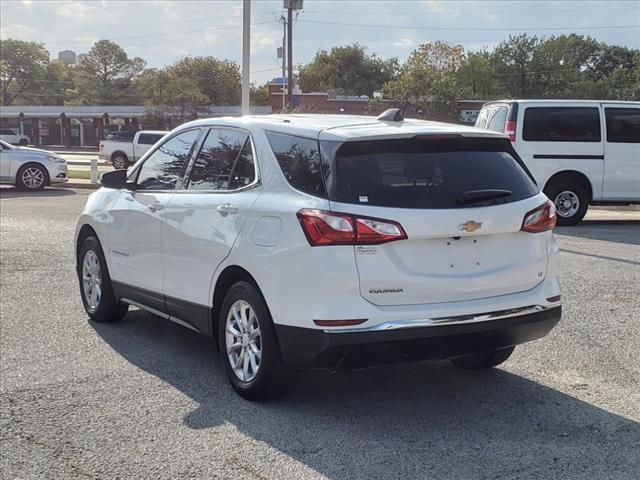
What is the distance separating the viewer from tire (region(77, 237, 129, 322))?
6531 millimetres

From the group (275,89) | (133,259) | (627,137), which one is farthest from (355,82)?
(133,259)

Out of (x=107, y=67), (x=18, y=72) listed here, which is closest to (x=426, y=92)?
(x=107, y=67)

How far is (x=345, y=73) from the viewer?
8425cm

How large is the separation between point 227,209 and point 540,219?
2.03 m

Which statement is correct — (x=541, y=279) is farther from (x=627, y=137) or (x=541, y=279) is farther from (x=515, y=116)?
(x=627, y=137)

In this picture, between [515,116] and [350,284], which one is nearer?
[350,284]

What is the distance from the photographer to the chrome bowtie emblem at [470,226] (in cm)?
419

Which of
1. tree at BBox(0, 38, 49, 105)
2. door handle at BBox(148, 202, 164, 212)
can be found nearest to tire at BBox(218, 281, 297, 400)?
door handle at BBox(148, 202, 164, 212)

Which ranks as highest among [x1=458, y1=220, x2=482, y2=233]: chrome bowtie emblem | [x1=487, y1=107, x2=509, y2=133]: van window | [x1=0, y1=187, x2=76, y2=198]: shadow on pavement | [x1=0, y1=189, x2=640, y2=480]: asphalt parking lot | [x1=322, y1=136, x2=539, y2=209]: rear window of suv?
[x1=487, y1=107, x2=509, y2=133]: van window

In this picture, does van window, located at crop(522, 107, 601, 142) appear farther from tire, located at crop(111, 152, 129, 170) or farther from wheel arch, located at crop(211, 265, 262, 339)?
tire, located at crop(111, 152, 129, 170)

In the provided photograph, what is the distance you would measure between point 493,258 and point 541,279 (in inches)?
18.2

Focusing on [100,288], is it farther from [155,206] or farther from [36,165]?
[36,165]

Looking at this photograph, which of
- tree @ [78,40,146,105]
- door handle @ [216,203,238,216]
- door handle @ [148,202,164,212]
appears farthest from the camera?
tree @ [78,40,146,105]

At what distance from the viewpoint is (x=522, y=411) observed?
4516 mm
